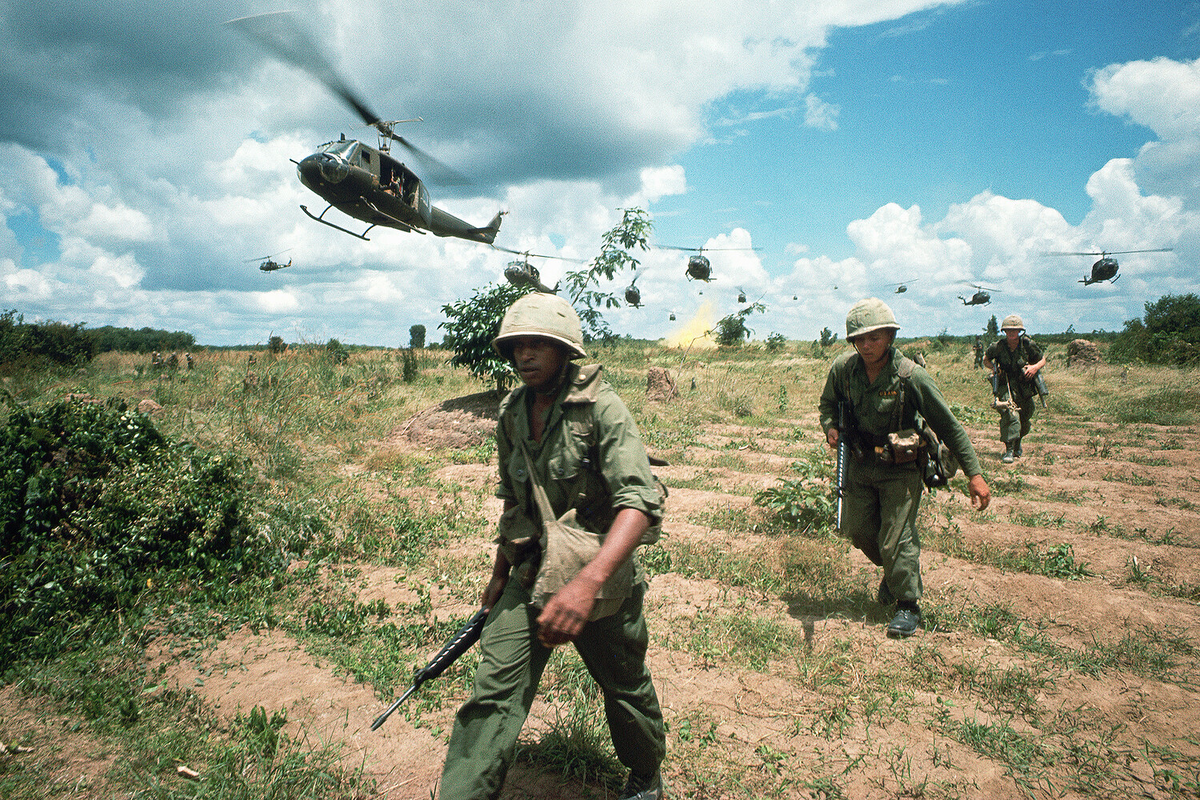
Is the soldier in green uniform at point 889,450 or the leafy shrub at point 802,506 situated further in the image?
the leafy shrub at point 802,506

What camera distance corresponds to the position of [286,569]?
192 inches

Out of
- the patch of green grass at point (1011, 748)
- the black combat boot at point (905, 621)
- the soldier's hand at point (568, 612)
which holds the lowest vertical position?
the patch of green grass at point (1011, 748)

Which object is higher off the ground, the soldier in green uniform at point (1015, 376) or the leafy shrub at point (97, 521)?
the soldier in green uniform at point (1015, 376)

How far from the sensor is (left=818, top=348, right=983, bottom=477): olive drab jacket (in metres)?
3.77

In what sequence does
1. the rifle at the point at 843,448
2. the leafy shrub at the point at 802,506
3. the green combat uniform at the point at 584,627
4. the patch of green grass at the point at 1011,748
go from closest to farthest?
the green combat uniform at the point at 584,627 < the patch of green grass at the point at 1011,748 < the rifle at the point at 843,448 < the leafy shrub at the point at 802,506

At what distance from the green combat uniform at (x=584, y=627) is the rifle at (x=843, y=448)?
2.38 m

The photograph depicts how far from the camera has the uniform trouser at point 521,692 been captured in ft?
6.34

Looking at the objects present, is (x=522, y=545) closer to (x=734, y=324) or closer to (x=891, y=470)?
(x=891, y=470)

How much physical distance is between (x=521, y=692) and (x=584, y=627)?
0.96 ft

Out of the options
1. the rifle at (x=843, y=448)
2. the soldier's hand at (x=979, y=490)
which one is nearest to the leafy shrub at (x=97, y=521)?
the rifle at (x=843, y=448)

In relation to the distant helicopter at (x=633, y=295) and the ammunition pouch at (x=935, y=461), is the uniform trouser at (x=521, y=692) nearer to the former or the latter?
the ammunition pouch at (x=935, y=461)

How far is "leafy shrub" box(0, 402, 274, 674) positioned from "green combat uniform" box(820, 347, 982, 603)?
14.8 ft

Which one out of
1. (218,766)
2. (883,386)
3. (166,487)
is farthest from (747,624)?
(166,487)

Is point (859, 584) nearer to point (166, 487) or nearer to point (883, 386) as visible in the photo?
point (883, 386)
